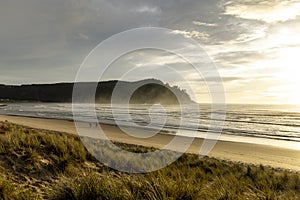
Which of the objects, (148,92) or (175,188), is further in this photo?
(148,92)

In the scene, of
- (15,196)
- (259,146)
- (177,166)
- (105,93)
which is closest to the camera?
(15,196)

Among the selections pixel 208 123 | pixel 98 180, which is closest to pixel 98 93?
pixel 208 123

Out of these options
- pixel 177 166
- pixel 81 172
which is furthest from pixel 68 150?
pixel 177 166

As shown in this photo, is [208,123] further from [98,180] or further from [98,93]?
[98,93]

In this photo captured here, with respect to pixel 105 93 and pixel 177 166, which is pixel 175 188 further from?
pixel 105 93

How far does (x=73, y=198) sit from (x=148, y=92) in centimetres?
14585

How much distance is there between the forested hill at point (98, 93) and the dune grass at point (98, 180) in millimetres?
130410

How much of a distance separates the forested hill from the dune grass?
130 metres

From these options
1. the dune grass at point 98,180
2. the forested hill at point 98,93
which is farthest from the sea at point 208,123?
the forested hill at point 98,93

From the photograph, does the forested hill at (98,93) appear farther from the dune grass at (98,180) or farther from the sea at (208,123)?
the dune grass at (98,180)

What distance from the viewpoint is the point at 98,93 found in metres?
163

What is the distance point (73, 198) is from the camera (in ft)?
15.6

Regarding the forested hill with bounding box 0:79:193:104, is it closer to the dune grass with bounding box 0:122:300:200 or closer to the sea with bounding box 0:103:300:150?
the sea with bounding box 0:103:300:150

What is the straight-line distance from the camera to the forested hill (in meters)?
152
